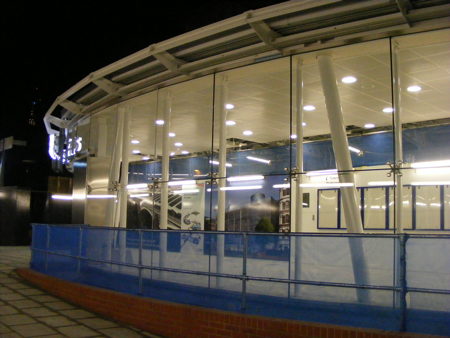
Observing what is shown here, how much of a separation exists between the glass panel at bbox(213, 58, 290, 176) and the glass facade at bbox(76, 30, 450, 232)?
1.6 inches

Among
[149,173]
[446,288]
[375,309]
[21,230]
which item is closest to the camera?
[446,288]

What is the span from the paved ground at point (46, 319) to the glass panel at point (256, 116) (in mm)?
4644

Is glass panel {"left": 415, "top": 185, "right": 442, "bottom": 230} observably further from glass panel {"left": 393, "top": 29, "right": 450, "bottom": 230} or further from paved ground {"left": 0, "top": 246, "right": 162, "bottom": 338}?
paved ground {"left": 0, "top": 246, "right": 162, "bottom": 338}

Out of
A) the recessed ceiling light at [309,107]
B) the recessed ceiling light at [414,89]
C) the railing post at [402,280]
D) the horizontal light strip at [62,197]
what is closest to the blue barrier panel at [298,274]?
the railing post at [402,280]

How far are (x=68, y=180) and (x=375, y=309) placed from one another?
1042 inches

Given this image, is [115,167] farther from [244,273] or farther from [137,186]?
[244,273]

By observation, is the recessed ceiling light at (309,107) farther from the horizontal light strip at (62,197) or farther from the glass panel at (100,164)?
the horizontal light strip at (62,197)

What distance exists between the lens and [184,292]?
7.80 m

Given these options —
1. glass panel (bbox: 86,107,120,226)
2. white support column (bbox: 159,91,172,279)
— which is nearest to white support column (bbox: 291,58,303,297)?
white support column (bbox: 159,91,172,279)

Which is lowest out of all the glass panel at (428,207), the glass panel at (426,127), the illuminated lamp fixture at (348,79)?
the glass panel at (428,207)

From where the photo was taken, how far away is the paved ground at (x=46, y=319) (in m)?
7.66

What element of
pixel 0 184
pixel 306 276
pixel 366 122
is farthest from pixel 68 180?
pixel 306 276

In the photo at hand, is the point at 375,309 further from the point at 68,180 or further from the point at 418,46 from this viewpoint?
the point at 68,180

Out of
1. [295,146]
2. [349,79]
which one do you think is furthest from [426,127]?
[295,146]
